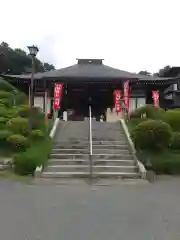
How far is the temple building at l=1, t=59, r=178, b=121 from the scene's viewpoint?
31.2 m

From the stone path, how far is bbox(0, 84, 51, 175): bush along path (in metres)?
2.04

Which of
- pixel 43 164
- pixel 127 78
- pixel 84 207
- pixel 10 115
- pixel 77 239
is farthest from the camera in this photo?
pixel 127 78

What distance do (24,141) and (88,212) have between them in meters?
8.56

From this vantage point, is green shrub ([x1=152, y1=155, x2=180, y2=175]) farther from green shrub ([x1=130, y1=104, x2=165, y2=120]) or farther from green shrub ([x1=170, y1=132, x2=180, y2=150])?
green shrub ([x1=130, y1=104, x2=165, y2=120])

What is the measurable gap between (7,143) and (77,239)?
11.1m

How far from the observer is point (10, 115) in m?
21.2

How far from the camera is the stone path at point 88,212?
21.4 feet

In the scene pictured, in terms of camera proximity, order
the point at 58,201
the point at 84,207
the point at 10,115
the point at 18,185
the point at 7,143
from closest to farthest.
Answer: the point at 84,207, the point at 58,201, the point at 18,185, the point at 7,143, the point at 10,115

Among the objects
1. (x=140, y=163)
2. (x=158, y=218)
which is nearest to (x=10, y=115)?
(x=140, y=163)

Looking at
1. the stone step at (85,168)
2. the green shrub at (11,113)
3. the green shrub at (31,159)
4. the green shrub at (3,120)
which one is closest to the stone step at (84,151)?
the green shrub at (31,159)

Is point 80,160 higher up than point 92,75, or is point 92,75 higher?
point 92,75

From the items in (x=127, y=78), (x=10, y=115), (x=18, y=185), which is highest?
(x=127, y=78)

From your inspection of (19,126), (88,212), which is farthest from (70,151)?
(88,212)

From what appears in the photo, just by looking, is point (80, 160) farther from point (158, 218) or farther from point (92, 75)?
point (92, 75)
